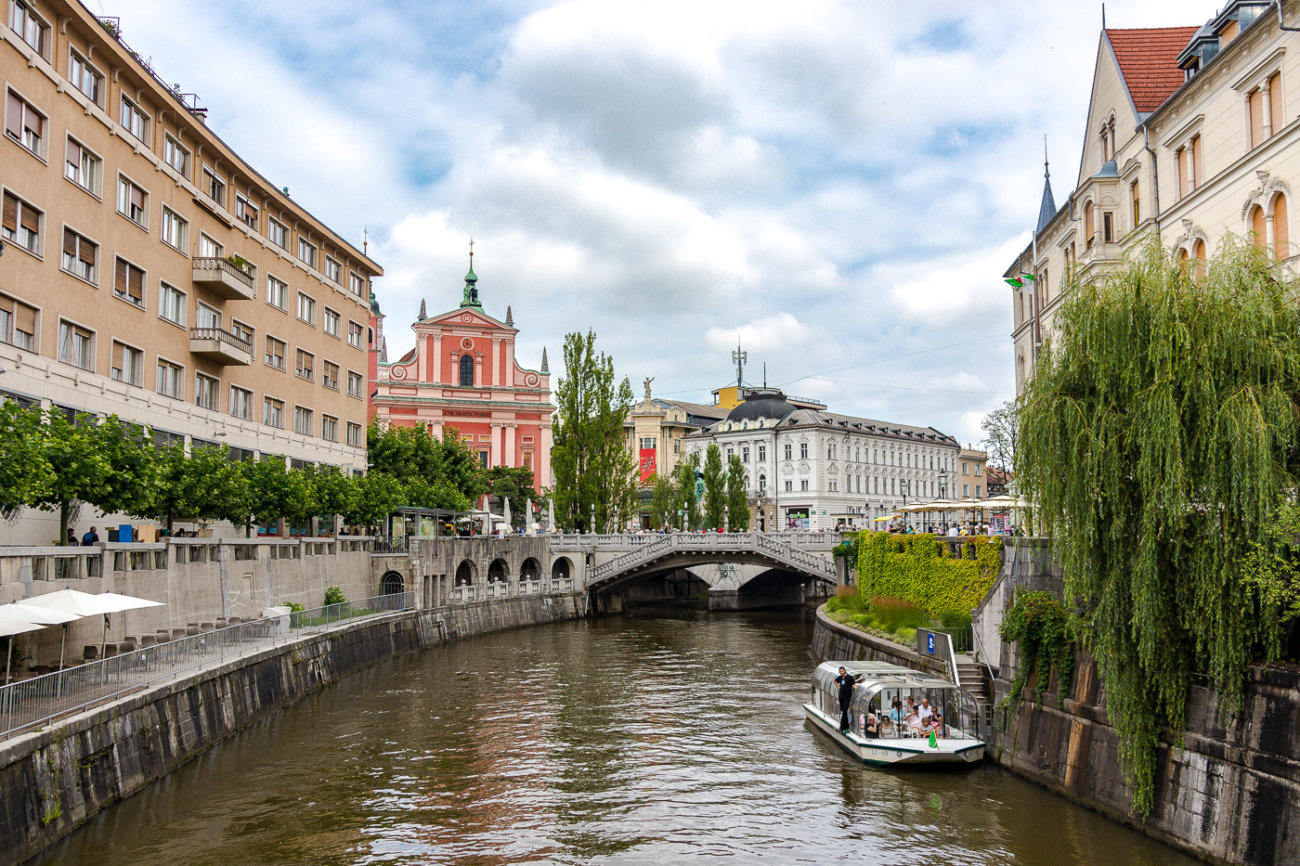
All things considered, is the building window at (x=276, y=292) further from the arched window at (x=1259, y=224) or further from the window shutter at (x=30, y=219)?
the arched window at (x=1259, y=224)

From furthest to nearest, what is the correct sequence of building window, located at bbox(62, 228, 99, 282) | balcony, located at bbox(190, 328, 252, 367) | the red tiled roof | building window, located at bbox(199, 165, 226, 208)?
1. building window, located at bbox(199, 165, 226, 208)
2. balcony, located at bbox(190, 328, 252, 367)
3. the red tiled roof
4. building window, located at bbox(62, 228, 99, 282)

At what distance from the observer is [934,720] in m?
24.5

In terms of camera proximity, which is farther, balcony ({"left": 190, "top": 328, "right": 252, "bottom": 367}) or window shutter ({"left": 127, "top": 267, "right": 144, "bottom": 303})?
balcony ({"left": 190, "top": 328, "right": 252, "bottom": 367})

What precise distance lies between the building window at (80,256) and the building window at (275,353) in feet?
44.4

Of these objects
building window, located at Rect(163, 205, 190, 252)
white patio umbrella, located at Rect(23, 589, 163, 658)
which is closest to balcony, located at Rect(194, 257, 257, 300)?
building window, located at Rect(163, 205, 190, 252)

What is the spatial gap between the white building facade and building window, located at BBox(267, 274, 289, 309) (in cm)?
6979

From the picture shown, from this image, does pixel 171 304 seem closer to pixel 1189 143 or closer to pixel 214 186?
pixel 214 186

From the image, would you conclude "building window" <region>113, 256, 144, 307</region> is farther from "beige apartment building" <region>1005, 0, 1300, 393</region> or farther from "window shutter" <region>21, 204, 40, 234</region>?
"beige apartment building" <region>1005, 0, 1300, 393</region>

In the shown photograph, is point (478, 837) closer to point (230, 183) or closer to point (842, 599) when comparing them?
point (842, 599)

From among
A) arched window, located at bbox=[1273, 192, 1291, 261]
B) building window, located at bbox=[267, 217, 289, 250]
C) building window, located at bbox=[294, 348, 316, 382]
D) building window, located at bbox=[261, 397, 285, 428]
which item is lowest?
building window, located at bbox=[261, 397, 285, 428]

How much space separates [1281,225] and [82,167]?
34902 millimetres

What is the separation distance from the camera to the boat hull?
23516 millimetres

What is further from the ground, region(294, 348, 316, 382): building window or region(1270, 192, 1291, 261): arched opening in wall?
region(294, 348, 316, 382): building window

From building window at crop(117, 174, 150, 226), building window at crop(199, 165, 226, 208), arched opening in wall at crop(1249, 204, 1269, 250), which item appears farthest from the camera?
building window at crop(199, 165, 226, 208)
